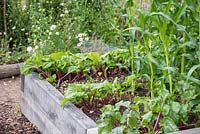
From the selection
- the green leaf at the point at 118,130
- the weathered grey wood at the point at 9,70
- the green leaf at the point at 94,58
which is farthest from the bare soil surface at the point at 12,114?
the green leaf at the point at 118,130

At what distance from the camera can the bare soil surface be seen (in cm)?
434

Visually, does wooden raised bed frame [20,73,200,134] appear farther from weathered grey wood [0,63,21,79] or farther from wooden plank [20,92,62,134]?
weathered grey wood [0,63,21,79]

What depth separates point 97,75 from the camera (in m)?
4.23

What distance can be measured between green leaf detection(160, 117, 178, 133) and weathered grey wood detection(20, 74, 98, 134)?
43 cm

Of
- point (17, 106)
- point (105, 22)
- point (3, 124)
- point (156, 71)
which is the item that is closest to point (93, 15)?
point (105, 22)

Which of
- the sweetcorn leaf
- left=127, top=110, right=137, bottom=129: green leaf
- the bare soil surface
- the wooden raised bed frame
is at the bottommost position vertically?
the bare soil surface

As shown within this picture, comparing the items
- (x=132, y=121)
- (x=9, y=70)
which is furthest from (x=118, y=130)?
(x=9, y=70)

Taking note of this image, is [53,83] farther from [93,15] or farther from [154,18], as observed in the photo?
[93,15]

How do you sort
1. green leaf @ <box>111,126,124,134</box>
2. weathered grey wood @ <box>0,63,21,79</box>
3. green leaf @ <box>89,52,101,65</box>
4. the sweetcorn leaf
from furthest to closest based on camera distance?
1. weathered grey wood @ <box>0,63,21,79</box>
2. green leaf @ <box>89,52,101,65</box>
3. the sweetcorn leaf
4. green leaf @ <box>111,126,124,134</box>

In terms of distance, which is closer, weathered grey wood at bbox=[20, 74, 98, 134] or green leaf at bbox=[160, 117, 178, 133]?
green leaf at bbox=[160, 117, 178, 133]

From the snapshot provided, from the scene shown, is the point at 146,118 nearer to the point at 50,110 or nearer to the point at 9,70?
the point at 50,110

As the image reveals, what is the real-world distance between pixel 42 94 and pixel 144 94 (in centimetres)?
80

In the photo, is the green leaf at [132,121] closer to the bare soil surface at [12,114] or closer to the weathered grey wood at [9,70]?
the bare soil surface at [12,114]

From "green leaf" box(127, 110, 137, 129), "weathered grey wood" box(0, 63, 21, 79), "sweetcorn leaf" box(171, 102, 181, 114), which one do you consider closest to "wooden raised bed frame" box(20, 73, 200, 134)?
"sweetcorn leaf" box(171, 102, 181, 114)
